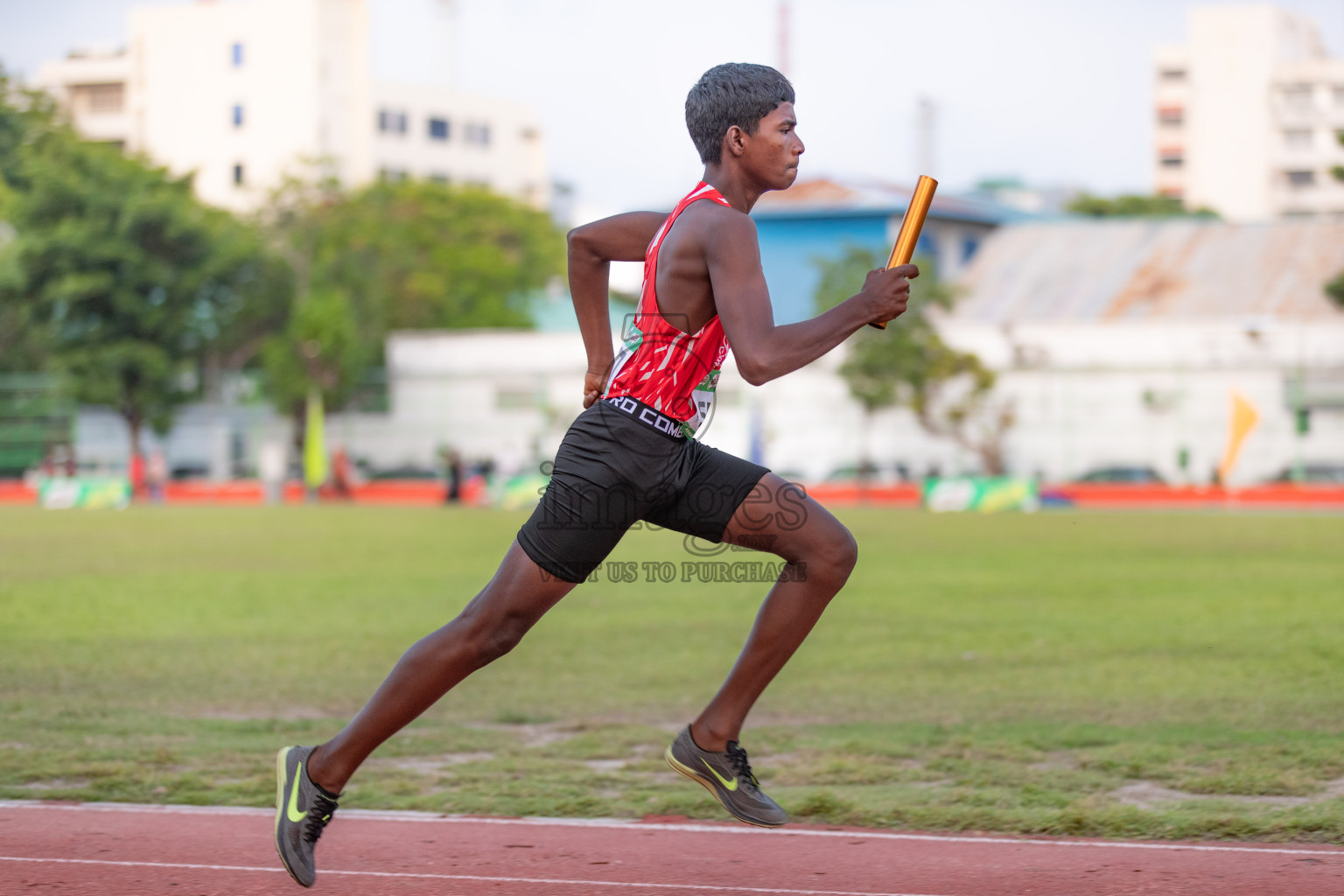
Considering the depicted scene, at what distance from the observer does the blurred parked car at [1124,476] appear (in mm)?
40188

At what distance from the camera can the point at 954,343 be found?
47750 millimetres

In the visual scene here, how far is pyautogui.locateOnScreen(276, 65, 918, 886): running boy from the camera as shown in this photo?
4305 mm

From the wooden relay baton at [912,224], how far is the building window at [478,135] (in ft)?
286

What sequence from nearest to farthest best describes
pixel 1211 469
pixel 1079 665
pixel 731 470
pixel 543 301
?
pixel 731 470
pixel 1079 665
pixel 1211 469
pixel 543 301

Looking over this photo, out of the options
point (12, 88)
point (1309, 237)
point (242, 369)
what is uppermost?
point (12, 88)

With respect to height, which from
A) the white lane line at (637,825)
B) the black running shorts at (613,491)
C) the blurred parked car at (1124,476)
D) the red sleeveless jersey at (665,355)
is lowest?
the blurred parked car at (1124,476)

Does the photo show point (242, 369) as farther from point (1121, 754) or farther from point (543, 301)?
point (1121, 754)

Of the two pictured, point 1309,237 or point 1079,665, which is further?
point 1309,237

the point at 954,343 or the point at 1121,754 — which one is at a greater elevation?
the point at 954,343

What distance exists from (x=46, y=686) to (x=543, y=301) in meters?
62.6

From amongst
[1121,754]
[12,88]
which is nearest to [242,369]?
[12,88]

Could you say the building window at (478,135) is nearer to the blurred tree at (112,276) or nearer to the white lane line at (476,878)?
the blurred tree at (112,276)

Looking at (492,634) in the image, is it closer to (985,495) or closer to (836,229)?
(985,495)

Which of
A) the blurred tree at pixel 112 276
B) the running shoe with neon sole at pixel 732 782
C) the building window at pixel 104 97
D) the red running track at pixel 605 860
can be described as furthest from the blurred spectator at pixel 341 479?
the building window at pixel 104 97
